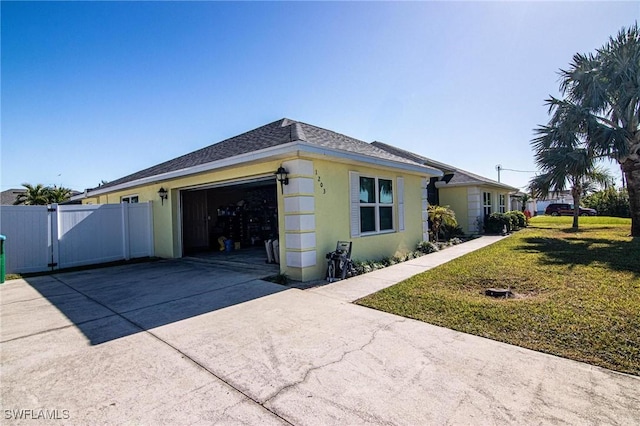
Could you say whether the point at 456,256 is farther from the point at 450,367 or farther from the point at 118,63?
the point at 118,63

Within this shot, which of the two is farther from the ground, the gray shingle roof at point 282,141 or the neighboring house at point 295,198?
the gray shingle roof at point 282,141

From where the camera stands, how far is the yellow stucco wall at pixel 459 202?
17.1 metres

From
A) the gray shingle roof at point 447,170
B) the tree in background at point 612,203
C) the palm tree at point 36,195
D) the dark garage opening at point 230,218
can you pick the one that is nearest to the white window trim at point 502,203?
the gray shingle roof at point 447,170

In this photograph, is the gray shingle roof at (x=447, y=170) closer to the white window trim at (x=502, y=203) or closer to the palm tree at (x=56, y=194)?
the white window trim at (x=502, y=203)

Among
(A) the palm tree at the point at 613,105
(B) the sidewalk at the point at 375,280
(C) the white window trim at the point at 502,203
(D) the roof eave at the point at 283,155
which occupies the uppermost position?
(A) the palm tree at the point at 613,105

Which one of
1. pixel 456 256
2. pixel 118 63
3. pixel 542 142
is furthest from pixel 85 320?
pixel 542 142

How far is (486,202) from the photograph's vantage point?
18.4 meters

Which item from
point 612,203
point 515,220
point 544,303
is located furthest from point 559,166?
point 612,203

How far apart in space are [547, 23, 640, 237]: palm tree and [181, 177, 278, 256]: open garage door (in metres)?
13.1

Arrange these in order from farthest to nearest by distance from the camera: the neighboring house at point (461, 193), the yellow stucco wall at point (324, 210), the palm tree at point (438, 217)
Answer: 1. the neighboring house at point (461, 193)
2. the palm tree at point (438, 217)
3. the yellow stucco wall at point (324, 210)

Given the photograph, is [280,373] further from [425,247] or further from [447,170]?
[447,170]

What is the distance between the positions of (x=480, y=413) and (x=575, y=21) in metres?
11.0

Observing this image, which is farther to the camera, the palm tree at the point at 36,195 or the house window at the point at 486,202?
the palm tree at the point at 36,195

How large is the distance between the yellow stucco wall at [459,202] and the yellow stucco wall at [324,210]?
289 inches
